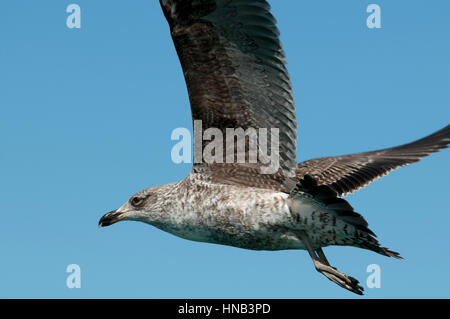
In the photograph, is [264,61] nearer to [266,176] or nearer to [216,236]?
[266,176]

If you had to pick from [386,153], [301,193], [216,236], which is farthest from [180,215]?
[386,153]

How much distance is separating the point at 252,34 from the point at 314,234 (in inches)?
96.7

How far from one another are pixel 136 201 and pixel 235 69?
2.47 m

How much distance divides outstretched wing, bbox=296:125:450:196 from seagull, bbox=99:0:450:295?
0.30ft

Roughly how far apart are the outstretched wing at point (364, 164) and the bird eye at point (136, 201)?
86.2 inches

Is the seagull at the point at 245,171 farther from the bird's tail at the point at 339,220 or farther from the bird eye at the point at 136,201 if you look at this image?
the bird eye at the point at 136,201

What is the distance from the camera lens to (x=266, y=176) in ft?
28.8

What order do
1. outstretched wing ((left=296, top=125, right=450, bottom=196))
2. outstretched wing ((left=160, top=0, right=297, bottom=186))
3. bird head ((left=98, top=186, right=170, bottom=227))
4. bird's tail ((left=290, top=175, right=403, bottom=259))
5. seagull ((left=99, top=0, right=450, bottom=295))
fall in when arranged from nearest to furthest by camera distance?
bird's tail ((left=290, top=175, right=403, bottom=259)), seagull ((left=99, top=0, right=450, bottom=295)), outstretched wing ((left=160, top=0, right=297, bottom=186)), bird head ((left=98, top=186, right=170, bottom=227)), outstretched wing ((left=296, top=125, right=450, bottom=196))

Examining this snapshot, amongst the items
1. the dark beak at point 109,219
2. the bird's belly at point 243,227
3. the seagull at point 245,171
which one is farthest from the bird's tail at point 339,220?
the dark beak at point 109,219

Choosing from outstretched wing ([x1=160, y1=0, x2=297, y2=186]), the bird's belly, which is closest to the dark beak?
the bird's belly

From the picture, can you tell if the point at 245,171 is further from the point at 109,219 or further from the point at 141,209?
the point at 109,219

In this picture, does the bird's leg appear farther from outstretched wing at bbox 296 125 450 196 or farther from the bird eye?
the bird eye

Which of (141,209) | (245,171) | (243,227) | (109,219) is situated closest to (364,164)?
(245,171)

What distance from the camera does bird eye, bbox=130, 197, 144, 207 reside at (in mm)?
9555
